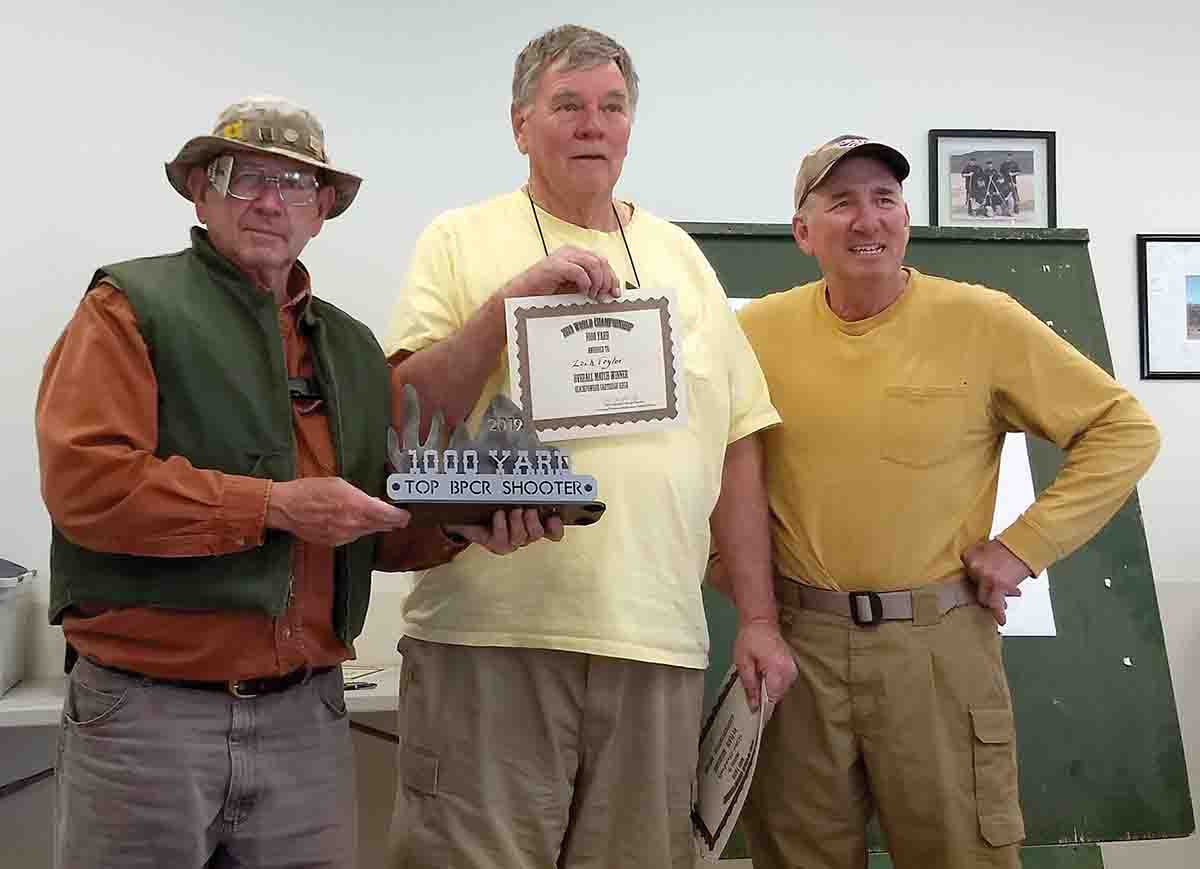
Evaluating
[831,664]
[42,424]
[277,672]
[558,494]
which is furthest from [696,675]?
[42,424]

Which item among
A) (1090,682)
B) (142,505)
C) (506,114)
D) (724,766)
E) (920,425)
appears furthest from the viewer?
(506,114)

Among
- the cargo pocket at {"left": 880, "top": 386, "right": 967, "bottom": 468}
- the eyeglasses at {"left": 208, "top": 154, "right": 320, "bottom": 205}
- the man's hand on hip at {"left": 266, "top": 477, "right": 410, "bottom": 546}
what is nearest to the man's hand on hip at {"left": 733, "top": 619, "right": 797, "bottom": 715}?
the cargo pocket at {"left": 880, "top": 386, "right": 967, "bottom": 468}

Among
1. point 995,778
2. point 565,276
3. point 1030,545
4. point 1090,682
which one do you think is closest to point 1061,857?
point 1090,682

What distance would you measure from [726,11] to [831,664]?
77.0 inches

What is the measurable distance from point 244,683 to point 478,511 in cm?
34

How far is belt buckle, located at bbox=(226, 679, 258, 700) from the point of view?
49.5 inches

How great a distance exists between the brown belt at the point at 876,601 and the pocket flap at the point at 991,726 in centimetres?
16

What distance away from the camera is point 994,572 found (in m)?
1.76

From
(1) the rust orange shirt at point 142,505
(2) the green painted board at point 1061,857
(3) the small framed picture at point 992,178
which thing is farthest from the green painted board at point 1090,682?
(1) the rust orange shirt at point 142,505

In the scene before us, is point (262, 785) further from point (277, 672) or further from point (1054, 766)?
point (1054, 766)

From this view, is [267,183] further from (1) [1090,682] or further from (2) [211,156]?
(1) [1090,682]

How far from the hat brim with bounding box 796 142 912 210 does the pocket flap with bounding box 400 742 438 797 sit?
114cm

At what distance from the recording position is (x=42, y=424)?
120cm

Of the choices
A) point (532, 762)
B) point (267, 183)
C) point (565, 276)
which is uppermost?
point (267, 183)
